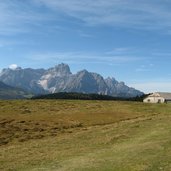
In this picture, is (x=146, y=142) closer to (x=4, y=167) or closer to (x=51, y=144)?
(x=51, y=144)

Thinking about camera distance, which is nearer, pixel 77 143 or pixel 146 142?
pixel 146 142

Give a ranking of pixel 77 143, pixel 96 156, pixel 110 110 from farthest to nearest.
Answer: pixel 110 110 < pixel 77 143 < pixel 96 156

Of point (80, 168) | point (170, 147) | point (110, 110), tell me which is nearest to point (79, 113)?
point (110, 110)

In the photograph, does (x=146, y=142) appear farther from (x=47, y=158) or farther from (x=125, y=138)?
(x=47, y=158)

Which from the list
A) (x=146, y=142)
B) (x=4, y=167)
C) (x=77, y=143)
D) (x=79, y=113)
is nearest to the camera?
(x=4, y=167)

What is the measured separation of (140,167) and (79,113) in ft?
201

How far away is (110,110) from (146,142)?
55.1 metres

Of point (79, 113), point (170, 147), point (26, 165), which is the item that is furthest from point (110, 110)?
point (26, 165)

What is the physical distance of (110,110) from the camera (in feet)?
313

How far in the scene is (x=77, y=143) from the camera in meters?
44.2

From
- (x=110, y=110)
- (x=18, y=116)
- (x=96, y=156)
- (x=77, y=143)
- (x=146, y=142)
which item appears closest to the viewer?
(x=96, y=156)

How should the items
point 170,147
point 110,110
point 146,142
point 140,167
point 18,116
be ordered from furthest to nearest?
point 110,110
point 18,116
point 146,142
point 170,147
point 140,167

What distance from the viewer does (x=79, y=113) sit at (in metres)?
88.4

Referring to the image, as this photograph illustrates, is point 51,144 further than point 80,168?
Yes
